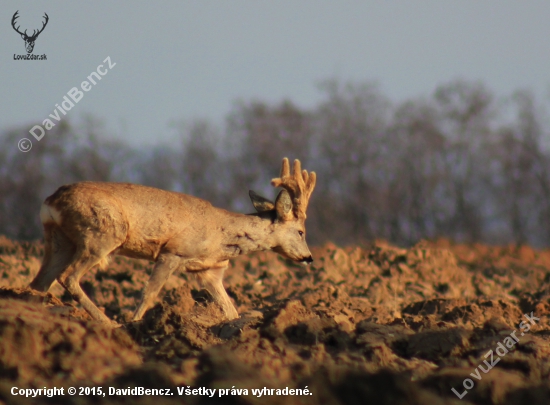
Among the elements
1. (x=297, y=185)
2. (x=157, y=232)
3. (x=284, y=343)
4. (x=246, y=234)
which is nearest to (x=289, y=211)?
(x=297, y=185)

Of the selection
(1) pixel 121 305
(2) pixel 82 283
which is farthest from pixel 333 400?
(2) pixel 82 283

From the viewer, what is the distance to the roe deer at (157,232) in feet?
33.7

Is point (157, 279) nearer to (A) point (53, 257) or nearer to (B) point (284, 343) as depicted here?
(A) point (53, 257)

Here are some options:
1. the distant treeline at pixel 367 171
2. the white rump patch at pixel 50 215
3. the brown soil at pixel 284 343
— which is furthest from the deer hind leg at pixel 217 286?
the distant treeline at pixel 367 171

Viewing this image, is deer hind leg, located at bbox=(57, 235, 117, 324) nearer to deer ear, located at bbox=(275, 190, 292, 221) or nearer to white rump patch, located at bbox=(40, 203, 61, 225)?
white rump patch, located at bbox=(40, 203, 61, 225)

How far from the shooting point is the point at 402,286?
15.0 m

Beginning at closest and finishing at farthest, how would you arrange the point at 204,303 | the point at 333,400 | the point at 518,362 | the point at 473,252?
1. the point at 333,400
2. the point at 518,362
3. the point at 204,303
4. the point at 473,252

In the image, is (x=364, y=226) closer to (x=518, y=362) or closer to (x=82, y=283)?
(x=82, y=283)

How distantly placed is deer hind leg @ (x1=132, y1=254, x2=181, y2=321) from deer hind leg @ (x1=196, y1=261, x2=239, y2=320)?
2.16ft

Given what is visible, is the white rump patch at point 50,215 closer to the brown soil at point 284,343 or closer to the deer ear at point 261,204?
the brown soil at point 284,343

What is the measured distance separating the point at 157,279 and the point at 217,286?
1.07 metres

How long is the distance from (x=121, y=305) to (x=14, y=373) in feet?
21.7

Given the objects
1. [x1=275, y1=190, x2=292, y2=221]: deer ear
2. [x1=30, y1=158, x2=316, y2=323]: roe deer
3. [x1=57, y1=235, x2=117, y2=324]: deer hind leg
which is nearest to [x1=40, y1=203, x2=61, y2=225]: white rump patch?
[x1=30, y1=158, x2=316, y2=323]: roe deer

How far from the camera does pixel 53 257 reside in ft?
34.9
